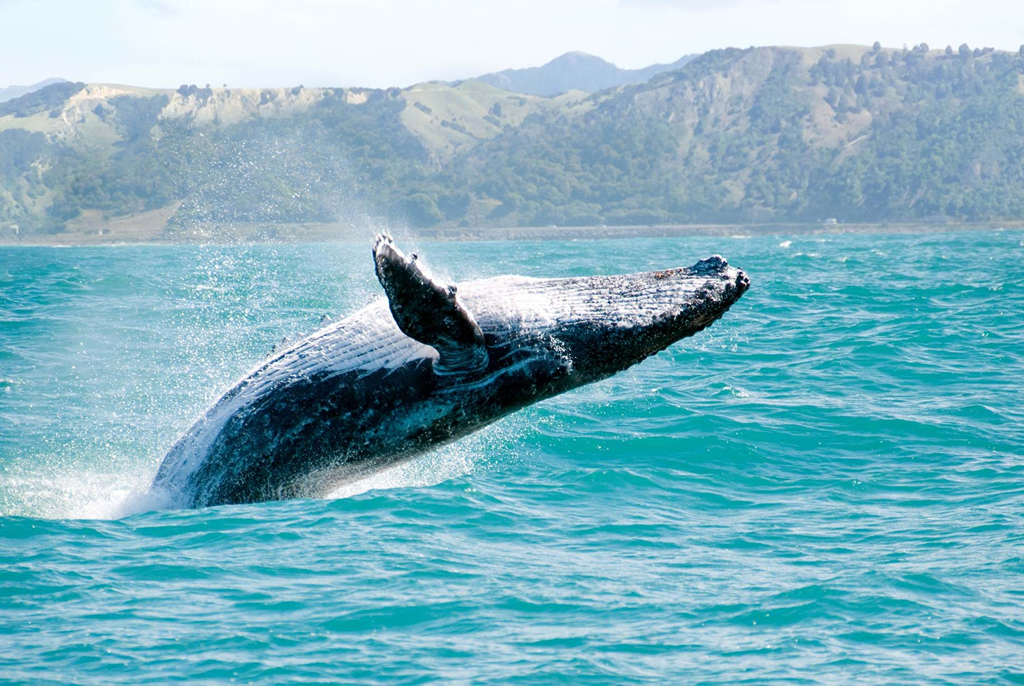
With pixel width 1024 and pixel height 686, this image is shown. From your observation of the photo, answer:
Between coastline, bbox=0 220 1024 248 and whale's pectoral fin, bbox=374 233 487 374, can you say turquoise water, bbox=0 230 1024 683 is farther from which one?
coastline, bbox=0 220 1024 248

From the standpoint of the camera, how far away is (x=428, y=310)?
639 cm

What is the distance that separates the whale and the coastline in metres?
108

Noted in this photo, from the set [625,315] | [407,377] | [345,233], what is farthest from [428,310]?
[345,233]

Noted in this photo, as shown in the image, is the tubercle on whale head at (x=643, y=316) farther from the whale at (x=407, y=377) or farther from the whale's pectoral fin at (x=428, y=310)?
the whale's pectoral fin at (x=428, y=310)

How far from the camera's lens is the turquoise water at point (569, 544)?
696 cm

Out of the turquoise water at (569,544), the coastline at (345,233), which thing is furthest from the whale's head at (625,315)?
the coastline at (345,233)

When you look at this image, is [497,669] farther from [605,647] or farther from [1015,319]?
[1015,319]

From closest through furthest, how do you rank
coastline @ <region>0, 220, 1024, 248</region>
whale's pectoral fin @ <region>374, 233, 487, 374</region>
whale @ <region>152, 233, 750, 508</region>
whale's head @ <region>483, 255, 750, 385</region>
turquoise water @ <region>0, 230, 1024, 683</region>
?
whale's pectoral fin @ <region>374, 233, 487, 374</region> → turquoise water @ <region>0, 230, 1024, 683</region> → whale @ <region>152, 233, 750, 508</region> → whale's head @ <region>483, 255, 750, 385</region> → coastline @ <region>0, 220, 1024, 248</region>

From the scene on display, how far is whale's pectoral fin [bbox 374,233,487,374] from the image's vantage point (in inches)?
242

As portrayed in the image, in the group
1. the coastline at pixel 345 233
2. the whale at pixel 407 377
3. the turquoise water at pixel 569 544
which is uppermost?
the coastline at pixel 345 233

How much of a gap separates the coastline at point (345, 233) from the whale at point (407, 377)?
10837cm

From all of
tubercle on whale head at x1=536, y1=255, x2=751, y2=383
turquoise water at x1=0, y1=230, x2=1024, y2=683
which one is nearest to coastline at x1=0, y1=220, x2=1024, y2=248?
turquoise water at x1=0, y1=230, x2=1024, y2=683

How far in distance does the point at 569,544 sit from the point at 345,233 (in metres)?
154

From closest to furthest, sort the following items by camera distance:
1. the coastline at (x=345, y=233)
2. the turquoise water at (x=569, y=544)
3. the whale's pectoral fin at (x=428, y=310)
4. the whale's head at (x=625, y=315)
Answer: the whale's pectoral fin at (x=428, y=310) → the turquoise water at (x=569, y=544) → the whale's head at (x=625, y=315) → the coastline at (x=345, y=233)
